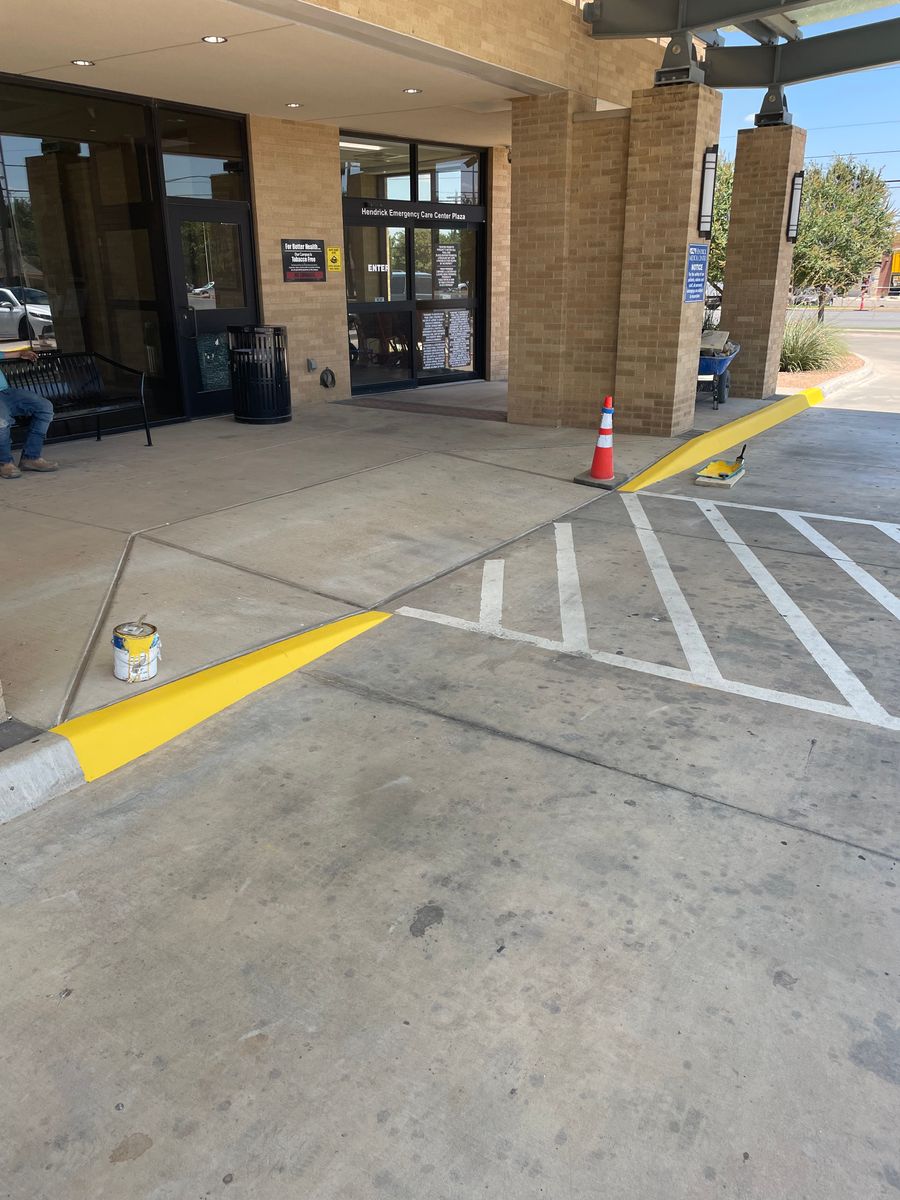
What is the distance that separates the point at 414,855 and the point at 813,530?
5451 mm

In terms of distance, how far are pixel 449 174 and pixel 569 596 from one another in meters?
11.5

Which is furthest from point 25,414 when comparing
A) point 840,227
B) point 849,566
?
point 840,227

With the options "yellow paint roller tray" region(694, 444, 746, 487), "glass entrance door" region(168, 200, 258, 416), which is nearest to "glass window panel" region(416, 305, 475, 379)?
"glass entrance door" region(168, 200, 258, 416)

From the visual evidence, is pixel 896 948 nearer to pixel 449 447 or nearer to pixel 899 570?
pixel 899 570

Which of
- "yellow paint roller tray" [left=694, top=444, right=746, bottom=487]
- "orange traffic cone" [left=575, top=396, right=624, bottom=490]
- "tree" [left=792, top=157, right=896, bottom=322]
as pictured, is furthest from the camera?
"tree" [left=792, top=157, right=896, bottom=322]

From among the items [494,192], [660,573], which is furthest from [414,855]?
[494,192]

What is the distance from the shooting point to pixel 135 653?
169 inches

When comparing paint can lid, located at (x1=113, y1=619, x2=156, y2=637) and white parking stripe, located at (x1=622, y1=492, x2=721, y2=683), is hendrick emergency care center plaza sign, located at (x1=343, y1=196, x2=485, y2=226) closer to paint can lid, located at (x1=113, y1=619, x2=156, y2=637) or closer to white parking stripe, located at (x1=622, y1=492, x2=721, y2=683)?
white parking stripe, located at (x1=622, y1=492, x2=721, y2=683)

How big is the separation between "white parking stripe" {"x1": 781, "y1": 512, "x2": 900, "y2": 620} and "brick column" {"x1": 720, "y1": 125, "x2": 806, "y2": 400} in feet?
23.3

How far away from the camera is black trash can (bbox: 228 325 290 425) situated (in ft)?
35.9

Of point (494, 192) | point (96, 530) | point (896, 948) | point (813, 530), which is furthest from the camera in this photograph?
point (494, 192)

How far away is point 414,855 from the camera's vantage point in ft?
10.8

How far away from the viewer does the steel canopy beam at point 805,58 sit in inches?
452

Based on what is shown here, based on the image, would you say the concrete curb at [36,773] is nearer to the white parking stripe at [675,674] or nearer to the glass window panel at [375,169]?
the white parking stripe at [675,674]
